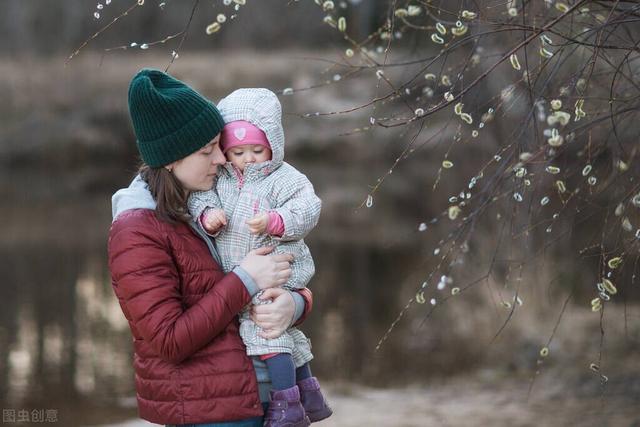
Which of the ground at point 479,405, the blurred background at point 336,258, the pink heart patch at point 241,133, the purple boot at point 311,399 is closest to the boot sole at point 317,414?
the purple boot at point 311,399

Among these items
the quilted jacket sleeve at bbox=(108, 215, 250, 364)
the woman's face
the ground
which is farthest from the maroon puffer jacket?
the ground

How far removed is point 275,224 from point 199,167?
0.24 meters

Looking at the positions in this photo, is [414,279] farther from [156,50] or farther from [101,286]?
[156,50]

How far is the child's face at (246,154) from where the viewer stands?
8.00 ft

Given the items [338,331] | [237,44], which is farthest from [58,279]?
[237,44]

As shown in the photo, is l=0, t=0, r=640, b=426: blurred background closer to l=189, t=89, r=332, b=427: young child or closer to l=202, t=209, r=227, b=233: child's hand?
l=189, t=89, r=332, b=427: young child

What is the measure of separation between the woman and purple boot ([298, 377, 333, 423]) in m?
0.18

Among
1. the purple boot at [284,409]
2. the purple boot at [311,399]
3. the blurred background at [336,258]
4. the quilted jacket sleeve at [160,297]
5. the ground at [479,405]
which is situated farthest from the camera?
the blurred background at [336,258]

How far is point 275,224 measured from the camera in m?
2.39

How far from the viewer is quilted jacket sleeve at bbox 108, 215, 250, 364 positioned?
226 cm

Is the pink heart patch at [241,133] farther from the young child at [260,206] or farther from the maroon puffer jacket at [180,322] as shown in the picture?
the maroon puffer jacket at [180,322]

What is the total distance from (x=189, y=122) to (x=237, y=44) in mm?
18195

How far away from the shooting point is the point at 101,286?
34.8 feet

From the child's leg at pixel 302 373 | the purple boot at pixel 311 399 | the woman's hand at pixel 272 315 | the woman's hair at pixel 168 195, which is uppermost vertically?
the woman's hair at pixel 168 195
